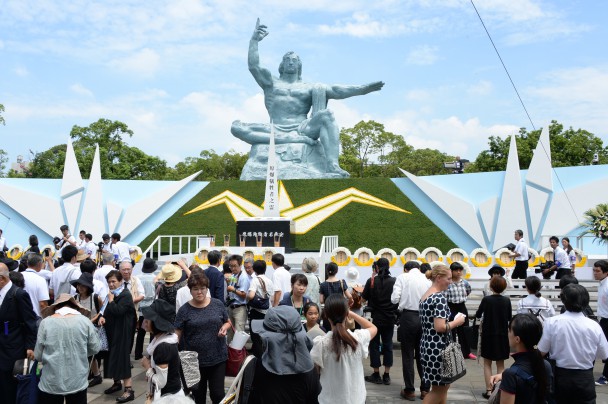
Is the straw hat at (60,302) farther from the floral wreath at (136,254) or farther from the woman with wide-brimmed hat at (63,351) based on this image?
the floral wreath at (136,254)

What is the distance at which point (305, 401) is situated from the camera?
10.7ft

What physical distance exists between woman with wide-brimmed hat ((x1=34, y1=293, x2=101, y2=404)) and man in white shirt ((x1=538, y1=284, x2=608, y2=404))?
11.4ft

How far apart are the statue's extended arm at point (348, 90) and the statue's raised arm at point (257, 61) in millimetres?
3375

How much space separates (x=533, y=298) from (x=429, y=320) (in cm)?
172

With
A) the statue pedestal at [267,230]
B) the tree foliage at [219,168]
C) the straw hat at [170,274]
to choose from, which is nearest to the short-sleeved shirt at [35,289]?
the straw hat at [170,274]

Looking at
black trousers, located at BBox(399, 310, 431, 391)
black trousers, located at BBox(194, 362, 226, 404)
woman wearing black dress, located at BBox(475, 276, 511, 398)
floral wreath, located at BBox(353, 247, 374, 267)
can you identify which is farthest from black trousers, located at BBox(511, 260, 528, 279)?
black trousers, located at BBox(194, 362, 226, 404)

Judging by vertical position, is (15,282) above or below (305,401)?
above

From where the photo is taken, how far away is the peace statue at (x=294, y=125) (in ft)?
90.9

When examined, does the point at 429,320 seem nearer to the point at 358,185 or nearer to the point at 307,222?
the point at 307,222

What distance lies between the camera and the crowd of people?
3229 mm

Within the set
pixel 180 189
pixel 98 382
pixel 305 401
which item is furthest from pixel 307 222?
pixel 305 401

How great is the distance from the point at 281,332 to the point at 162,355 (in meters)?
0.96

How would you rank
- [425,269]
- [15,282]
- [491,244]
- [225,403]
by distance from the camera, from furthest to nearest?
1. [491,244]
2. [425,269]
3. [15,282]
4. [225,403]

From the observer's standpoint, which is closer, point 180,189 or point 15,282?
point 15,282
